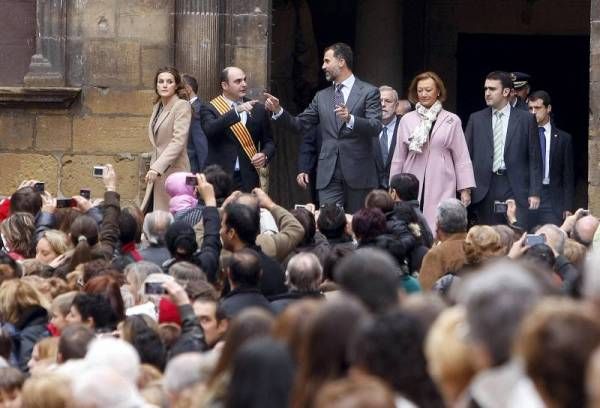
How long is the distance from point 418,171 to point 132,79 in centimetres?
313

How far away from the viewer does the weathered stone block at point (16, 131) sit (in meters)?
16.9

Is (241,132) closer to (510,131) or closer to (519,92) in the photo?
(510,131)

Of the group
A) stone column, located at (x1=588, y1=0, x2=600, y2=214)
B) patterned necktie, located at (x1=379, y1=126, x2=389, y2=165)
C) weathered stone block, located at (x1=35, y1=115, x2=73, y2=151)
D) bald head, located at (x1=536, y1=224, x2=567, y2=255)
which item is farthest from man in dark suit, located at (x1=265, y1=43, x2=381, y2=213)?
bald head, located at (x1=536, y1=224, x2=567, y2=255)

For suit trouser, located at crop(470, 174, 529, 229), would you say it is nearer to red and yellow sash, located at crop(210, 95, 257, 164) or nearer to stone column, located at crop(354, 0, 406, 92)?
red and yellow sash, located at crop(210, 95, 257, 164)

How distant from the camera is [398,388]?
6047 mm

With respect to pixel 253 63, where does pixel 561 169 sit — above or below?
below

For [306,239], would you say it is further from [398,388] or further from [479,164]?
[398,388]

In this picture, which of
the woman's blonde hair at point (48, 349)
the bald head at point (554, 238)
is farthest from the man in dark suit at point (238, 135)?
the woman's blonde hair at point (48, 349)

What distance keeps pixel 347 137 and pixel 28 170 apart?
328cm

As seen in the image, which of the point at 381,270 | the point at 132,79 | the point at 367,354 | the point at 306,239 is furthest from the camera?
the point at 132,79

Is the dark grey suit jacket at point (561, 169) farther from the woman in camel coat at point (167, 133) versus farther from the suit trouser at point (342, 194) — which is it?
the woman in camel coat at point (167, 133)

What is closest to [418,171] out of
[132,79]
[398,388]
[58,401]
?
[132,79]

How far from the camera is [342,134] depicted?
49.1 ft

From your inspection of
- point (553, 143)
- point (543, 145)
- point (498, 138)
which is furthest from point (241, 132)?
Answer: point (553, 143)
